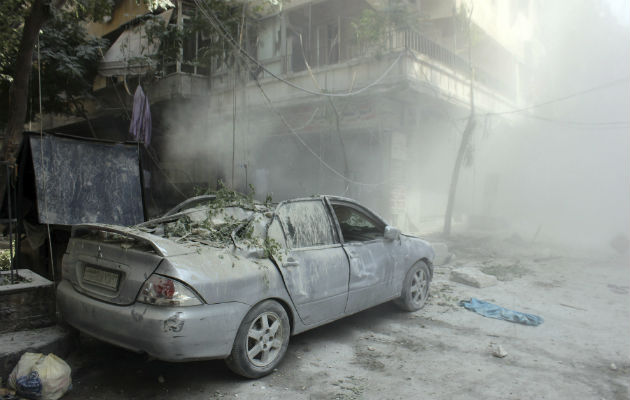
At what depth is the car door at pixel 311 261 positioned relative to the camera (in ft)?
12.0

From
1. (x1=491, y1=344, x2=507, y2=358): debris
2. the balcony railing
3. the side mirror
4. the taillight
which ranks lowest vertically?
(x1=491, y1=344, x2=507, y2=358): debris

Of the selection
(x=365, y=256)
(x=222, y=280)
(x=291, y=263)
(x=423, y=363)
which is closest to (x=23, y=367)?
(x=222, y=280)

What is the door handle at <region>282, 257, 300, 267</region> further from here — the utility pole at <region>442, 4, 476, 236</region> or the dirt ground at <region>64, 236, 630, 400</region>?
the utility pole at <region>442, 4, 476, 236</region>

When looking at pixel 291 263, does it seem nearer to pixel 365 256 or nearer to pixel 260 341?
pixel 260 341

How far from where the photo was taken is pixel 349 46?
516 inches

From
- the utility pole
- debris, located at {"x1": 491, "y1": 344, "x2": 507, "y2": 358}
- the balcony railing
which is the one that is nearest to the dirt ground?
debris, located at {"x1": 491, "y1": 344, "x2": 507, "y2": 358}

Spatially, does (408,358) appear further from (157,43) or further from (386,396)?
(157,43)

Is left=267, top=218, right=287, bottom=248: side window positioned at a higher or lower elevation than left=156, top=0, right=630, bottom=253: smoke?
lower

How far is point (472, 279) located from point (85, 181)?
6.20 meters

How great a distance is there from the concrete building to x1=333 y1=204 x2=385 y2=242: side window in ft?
18.0

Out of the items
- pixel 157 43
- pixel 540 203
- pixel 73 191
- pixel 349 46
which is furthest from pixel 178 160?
pixel 540 203

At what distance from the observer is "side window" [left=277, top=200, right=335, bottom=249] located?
3908 millimetres

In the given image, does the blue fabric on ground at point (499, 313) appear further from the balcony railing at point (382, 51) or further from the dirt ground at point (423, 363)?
the balcony railing at point (382, 51)

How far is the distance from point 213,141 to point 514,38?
14.2 m
